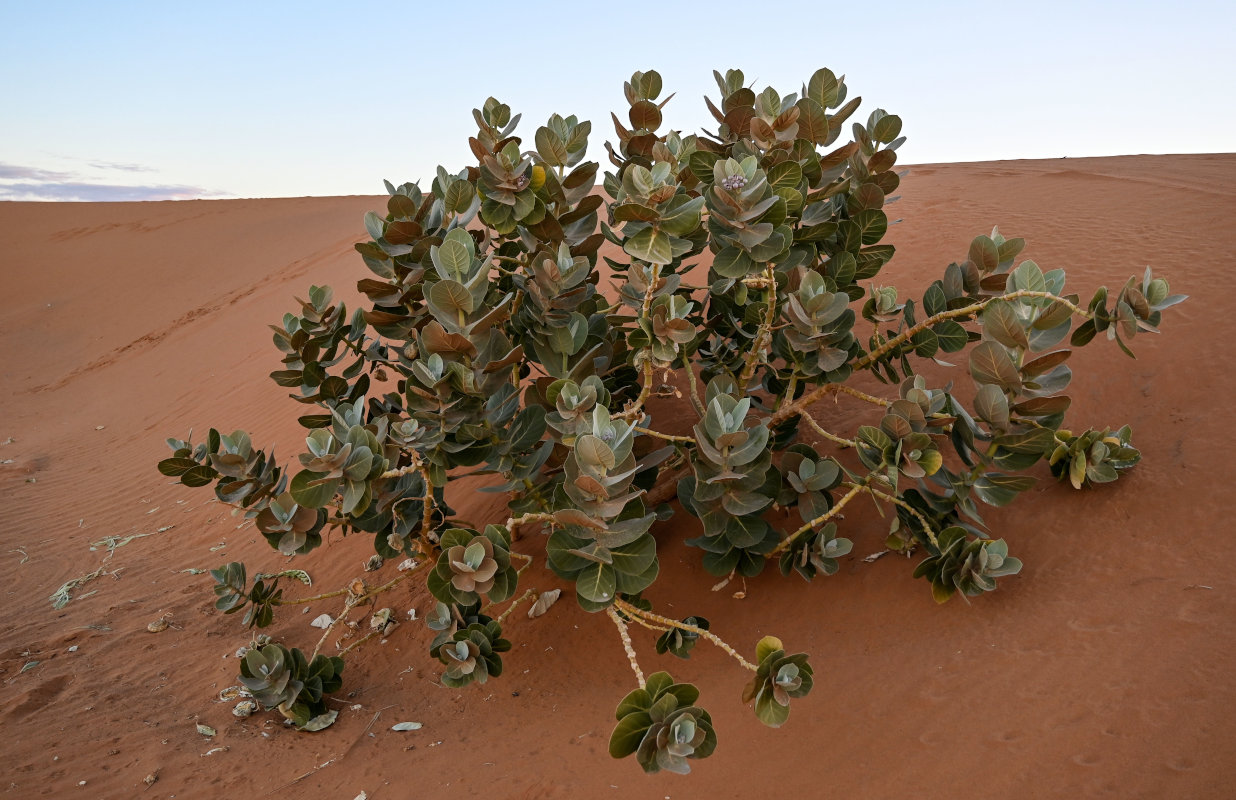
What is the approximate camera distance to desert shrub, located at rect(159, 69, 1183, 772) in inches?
107

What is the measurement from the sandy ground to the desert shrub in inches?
8.8

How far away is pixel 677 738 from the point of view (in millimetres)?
2105

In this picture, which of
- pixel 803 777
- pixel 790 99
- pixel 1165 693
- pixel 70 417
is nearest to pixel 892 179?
pixel 790 99

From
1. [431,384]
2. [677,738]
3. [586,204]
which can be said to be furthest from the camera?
[586,204]

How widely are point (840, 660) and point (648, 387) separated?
1.41 meters

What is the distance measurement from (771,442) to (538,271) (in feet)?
4.77

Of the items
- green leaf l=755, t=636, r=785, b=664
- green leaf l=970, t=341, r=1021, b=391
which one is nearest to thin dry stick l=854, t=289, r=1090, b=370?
green leaf l=970, t=341, r=1021, b=391

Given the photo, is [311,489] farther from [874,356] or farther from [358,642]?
[874,356]

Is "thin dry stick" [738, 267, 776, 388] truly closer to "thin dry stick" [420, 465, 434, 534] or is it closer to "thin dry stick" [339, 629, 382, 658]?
"thin dry stick" [420, 465, 434, 534]

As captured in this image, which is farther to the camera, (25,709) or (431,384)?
(25,709)

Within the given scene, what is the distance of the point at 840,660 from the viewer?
3301 mm

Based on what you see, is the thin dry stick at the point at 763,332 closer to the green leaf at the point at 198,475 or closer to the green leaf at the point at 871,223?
the green leaf at the point at 871,223

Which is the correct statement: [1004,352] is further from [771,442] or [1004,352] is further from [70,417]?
[70,417]

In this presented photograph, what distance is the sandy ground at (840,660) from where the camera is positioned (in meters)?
2.68
